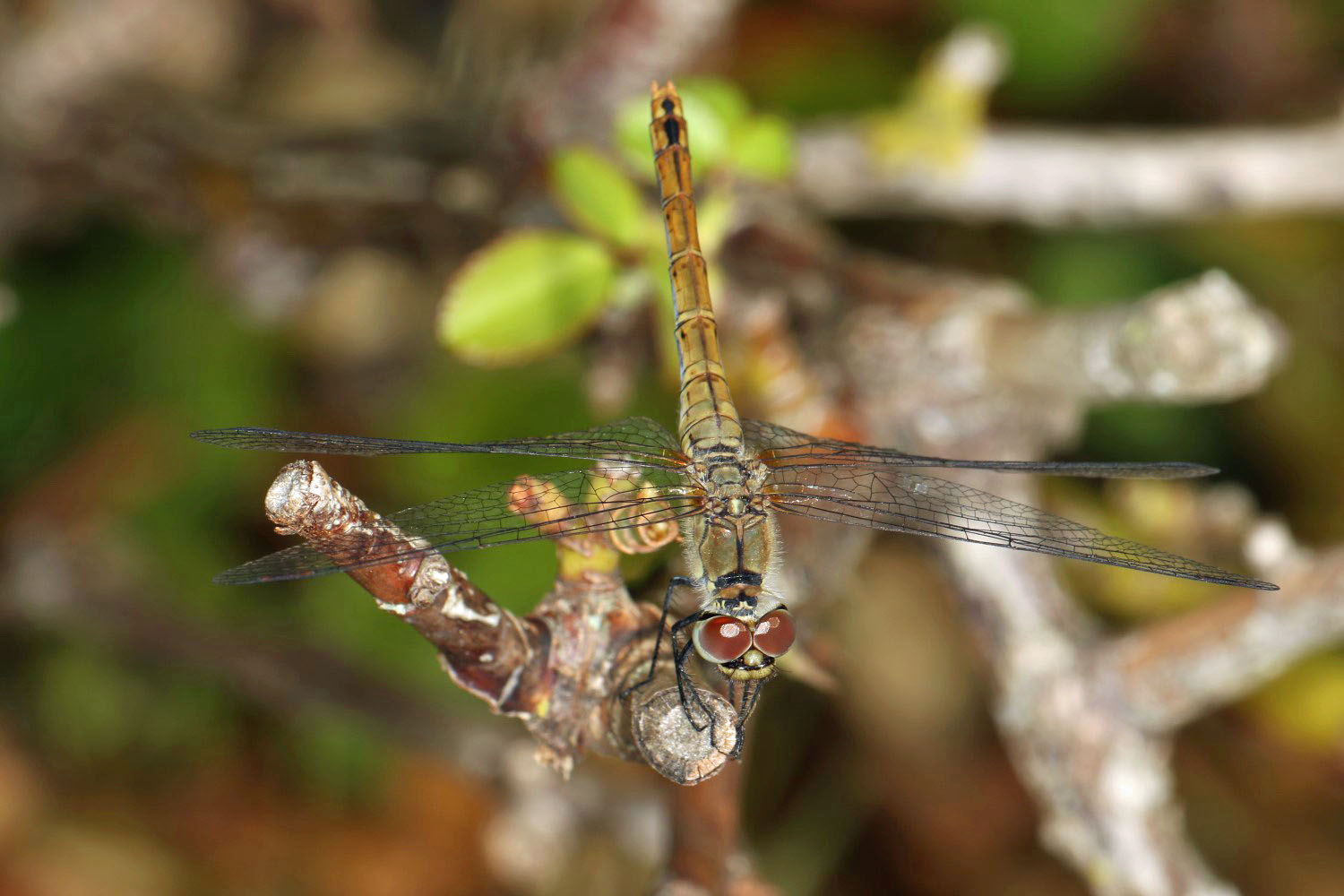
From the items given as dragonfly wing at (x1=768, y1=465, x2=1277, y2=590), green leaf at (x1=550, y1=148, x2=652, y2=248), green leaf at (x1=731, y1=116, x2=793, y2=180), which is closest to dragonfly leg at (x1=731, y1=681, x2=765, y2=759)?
dragonfly wing at (x1=768, y1=465, x2=1277, y2=590)

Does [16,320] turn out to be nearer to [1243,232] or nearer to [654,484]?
[654,484]

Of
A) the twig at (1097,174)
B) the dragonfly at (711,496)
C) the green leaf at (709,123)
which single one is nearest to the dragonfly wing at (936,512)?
the dragonfly at (711,496)

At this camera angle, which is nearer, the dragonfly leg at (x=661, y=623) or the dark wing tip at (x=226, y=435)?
the dragonfly leg at (x=661, y=623)

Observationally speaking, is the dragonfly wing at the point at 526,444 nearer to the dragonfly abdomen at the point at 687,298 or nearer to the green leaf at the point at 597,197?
the dragonfly abdomen at the point at 687,298

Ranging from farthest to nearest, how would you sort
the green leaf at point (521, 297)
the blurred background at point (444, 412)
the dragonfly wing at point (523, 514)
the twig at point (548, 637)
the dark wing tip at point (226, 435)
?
the blurred background at point (444, 412), the green leaf at point (521, 297), the dark wing tip at point (226, 435), the dragonfly wing at point (523, 514), the twig at point (548, 637)

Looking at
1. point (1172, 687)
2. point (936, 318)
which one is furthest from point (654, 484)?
point (1172, 687)

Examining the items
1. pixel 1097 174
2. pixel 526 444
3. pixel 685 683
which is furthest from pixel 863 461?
pixel 1097 174

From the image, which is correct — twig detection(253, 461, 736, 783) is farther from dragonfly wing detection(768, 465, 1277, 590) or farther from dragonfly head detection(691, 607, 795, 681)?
dragonfly wing detection(768, 465, 1277, 590)
